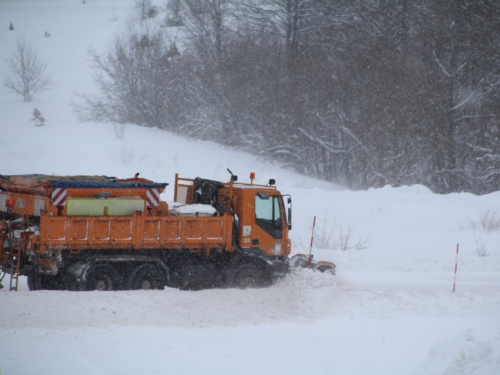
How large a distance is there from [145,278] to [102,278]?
895 mm

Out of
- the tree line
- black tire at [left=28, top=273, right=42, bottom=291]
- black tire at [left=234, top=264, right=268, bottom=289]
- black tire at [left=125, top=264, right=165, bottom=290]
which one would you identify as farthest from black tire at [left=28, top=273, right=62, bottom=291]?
the tree line

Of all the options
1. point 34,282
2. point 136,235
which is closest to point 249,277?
point 136,235

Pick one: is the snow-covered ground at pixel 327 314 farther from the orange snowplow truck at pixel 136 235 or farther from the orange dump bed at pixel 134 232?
the orange dump bed at pixel 134 232

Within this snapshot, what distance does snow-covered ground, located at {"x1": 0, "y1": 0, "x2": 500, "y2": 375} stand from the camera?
795 cm

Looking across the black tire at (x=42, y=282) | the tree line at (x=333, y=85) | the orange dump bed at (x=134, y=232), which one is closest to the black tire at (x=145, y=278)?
the orange dump bed at (x=134, y=232)

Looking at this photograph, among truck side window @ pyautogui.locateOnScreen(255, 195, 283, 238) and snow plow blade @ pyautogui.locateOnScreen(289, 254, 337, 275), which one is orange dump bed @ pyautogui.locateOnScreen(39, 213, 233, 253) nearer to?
truck side window @ pyautogui.locateOnScreen(255, 195, 283, 238)

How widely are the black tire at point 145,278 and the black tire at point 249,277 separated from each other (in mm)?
1621

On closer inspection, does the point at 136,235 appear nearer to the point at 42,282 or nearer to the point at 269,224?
the point at 42,282

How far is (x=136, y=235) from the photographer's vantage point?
12289 mm

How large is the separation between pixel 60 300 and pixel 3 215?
3356 millimetres

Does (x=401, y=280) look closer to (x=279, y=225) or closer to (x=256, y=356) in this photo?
(x=279, y=225)

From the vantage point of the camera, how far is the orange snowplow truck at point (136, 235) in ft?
38.6

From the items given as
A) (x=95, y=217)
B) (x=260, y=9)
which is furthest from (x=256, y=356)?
(x=260, y=9)

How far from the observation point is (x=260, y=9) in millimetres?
40125
